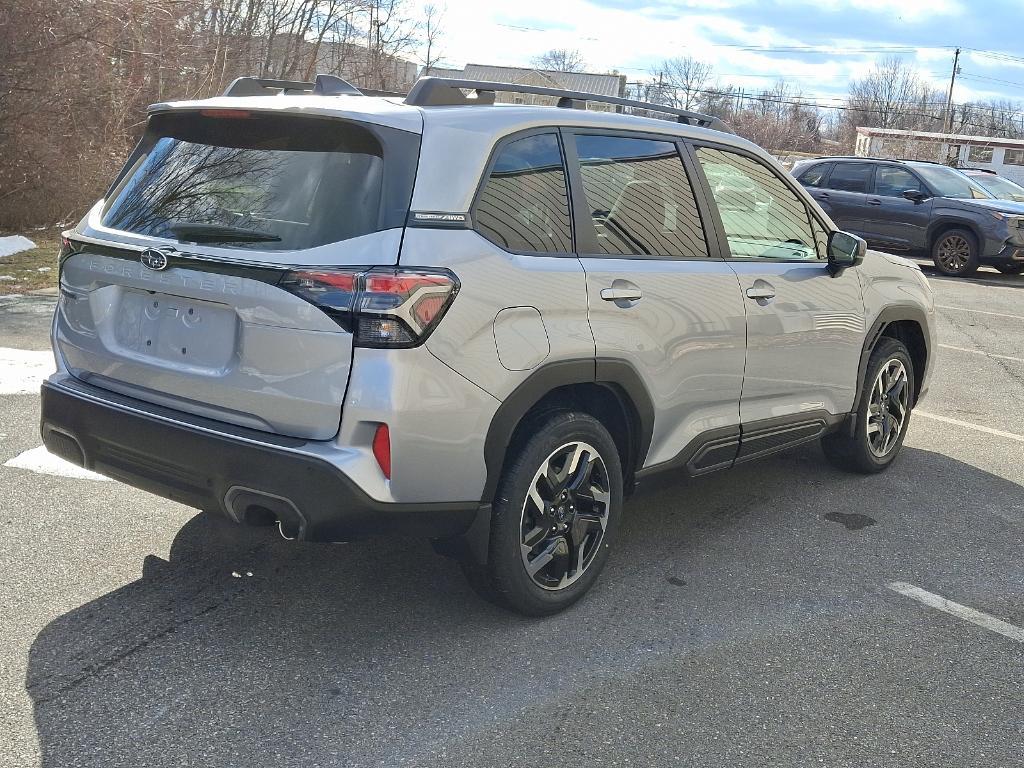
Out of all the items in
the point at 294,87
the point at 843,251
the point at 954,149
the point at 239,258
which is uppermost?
the point at 954,149

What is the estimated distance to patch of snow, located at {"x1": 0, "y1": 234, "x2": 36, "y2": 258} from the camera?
41.0 feet

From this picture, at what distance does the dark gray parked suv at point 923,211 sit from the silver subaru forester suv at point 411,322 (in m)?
13.2

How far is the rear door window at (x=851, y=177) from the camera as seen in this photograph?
17219 mm

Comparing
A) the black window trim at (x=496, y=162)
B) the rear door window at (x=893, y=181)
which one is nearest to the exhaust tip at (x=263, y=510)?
the black window trim at (x=496, y=162)

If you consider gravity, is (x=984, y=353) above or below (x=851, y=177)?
below

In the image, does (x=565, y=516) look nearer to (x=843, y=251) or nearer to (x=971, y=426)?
(x=843, y=251)

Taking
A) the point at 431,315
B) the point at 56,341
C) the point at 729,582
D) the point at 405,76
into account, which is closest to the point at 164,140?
the point at 56,341

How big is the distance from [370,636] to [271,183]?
1.55 meters

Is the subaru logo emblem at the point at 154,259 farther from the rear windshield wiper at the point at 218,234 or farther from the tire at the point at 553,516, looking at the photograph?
the tire at the point at 553,516

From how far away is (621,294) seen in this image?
3.76 meters

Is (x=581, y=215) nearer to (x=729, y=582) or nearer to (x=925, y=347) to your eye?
(x=729, y=582)

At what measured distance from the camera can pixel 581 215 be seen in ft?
12.3

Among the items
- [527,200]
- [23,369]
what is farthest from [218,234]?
[23,369]

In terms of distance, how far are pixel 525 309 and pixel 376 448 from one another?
696 millimetres
